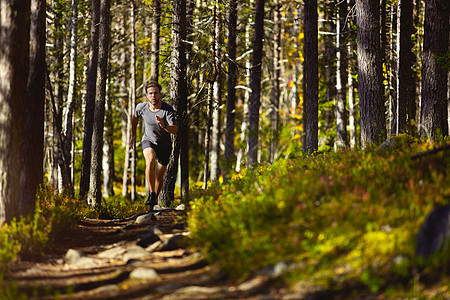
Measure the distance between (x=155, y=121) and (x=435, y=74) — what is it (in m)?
6.15

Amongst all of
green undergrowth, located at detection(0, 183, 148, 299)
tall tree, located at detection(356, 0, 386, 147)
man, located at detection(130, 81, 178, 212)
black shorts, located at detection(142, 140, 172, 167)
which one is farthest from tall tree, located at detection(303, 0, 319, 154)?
green undergrowth, located at detection(0, 183, 148, 299)

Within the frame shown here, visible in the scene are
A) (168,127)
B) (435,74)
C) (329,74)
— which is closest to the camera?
(168,127)

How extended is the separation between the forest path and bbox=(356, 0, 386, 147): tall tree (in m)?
5.14

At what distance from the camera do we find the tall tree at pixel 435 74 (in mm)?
9867

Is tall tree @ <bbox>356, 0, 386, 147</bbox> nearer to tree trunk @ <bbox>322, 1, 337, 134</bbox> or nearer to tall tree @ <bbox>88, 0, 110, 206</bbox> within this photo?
tall tree @ <bbox>88, 0, 110, 206</bbox>

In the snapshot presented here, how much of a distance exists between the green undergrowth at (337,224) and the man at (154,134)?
2.96 m

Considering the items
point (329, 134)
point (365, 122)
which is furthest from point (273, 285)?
point (329, 134)

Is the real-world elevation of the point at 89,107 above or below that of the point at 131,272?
above

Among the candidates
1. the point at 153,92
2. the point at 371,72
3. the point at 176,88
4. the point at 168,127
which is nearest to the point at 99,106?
the point at 176,88

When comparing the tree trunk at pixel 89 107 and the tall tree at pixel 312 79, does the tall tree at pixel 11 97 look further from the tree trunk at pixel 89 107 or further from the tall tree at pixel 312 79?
the tall tree at pixel 312 79

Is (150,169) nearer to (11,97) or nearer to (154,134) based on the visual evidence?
(154,134)

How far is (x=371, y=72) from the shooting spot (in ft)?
33.6

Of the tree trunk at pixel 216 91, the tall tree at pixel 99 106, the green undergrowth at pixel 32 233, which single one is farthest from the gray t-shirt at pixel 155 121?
the tree trunk at pixel 216 91

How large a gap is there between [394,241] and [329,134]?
68.9ft
